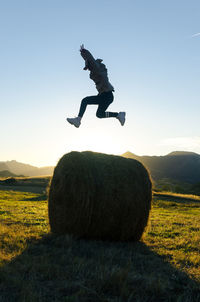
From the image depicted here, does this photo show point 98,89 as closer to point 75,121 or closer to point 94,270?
point 75,121

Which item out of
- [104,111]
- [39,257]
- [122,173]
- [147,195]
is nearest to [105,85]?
[104,111]

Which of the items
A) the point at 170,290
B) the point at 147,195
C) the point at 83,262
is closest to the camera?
the point at 170,290

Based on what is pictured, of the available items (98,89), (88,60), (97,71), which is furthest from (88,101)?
(88,60)

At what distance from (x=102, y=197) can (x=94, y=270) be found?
8.77 feet

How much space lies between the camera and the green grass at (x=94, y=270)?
12.5ft

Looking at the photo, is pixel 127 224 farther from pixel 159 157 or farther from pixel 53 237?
pixel 159 157

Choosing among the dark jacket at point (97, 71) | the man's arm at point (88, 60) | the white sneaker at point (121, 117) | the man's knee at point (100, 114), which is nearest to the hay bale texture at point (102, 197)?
the man's knee at point (100, 114)

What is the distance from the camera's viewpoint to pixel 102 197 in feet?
23.7

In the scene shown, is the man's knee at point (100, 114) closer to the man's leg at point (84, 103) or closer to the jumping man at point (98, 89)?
the jumping man at point (98, 89)

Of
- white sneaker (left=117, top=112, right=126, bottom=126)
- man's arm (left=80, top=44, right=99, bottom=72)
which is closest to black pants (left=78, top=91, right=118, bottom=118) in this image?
white sneaker (left=117, top=112, right=126, bottom=126)

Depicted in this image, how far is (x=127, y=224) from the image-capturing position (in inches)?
293

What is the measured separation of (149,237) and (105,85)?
4.53 m

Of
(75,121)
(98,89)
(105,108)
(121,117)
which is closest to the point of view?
(98,89)

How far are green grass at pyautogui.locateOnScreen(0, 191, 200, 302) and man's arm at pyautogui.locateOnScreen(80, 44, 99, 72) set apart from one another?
446 centimetres
